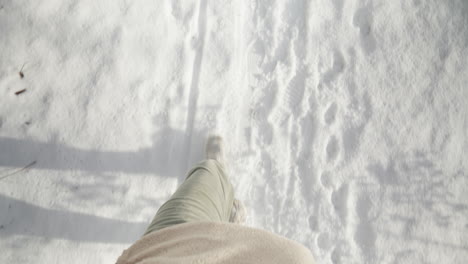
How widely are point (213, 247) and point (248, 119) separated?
38.1 inches

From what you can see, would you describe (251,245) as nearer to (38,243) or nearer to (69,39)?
(38,243)

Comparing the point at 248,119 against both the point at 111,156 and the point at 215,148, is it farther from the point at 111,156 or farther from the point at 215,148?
the point at 111,156

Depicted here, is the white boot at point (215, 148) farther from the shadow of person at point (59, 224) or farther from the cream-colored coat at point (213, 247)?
the cream-colored coat at point (213, 247)

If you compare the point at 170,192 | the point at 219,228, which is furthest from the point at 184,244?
the point at 170,192

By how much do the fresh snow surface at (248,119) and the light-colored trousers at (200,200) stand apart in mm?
272

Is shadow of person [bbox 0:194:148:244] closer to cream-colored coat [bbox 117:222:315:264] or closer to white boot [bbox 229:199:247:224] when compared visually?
white boot [bbox 229:199:247:224]

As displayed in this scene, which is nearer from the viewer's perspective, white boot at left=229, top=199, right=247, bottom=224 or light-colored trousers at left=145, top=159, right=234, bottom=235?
light-colored trousers at left=145, top=159, right=234, bottom=235

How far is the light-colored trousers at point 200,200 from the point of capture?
1142 mm

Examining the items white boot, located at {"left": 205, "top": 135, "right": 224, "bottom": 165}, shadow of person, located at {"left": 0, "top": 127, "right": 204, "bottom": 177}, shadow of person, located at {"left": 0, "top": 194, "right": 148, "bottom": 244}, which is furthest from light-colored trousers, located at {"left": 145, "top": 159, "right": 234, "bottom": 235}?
shadow of person, located at {"left": 0, "top": 194, "right": 148, "bottom": 244}

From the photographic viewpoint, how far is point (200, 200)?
126 centimetres

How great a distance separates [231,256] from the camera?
35.6 inches

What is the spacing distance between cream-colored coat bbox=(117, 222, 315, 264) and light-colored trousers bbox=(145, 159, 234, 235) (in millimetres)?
133

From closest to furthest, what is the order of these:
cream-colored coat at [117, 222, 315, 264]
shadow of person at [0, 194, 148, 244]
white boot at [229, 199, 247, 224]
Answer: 1. cream-colored coat at [117, 222, 315, 264]
2. white boot at [229, 199, 247, 224]
3. shadow of person at [0, 194, 148, 244]

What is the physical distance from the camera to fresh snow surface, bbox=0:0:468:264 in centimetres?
172
